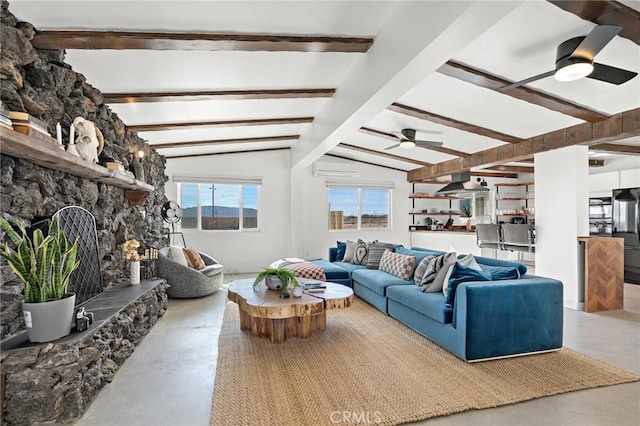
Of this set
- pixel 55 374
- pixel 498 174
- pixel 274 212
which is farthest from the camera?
pixel 498 174

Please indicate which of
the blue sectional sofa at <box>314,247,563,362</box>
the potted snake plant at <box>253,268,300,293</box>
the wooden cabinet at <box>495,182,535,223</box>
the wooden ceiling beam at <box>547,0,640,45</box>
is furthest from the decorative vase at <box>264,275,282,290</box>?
the wooden cabinet at <box>495,182,535,223</box>

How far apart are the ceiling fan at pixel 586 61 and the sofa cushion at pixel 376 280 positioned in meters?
2.64

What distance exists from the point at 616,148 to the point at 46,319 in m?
7.63

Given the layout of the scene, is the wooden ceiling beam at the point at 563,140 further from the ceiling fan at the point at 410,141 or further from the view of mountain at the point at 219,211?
the view of mountain at the point at 219,211

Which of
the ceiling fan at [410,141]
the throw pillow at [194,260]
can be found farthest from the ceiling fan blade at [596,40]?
the throw pillow at [194,260]

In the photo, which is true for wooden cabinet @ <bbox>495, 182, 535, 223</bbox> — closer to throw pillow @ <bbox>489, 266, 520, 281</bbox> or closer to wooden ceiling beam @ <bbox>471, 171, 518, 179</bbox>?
wooden ceiling beam @ <bbox>471, 171, 518, 179</bbox>

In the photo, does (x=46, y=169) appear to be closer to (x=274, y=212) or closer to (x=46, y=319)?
(x=46, y=319)

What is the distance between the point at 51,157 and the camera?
7.45ft

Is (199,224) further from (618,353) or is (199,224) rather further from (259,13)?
(618,353)

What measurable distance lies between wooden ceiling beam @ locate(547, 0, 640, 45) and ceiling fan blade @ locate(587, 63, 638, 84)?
0.79 ft

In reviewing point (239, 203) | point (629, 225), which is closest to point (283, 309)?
point (239, 203)

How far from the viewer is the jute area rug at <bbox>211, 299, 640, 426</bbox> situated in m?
2.09

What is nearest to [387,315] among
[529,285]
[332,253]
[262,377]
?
[529,285]

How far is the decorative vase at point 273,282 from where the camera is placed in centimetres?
352
